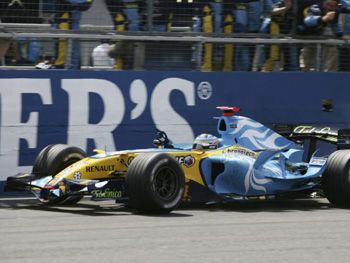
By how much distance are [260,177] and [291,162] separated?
712 mm

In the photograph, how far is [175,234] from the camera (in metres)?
7.32

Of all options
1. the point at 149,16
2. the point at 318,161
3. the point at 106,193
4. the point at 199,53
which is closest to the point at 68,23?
the point at 149,16

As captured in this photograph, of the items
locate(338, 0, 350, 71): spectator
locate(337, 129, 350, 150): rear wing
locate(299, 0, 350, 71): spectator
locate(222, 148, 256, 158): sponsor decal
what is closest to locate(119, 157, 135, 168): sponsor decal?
locate(222, 148, 256, 158): sponsor decal

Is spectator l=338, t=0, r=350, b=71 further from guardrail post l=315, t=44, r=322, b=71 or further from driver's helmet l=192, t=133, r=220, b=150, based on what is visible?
driver's helmet l=192, t=133, r=220, b=150

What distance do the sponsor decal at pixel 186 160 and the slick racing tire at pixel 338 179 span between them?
5.71ft

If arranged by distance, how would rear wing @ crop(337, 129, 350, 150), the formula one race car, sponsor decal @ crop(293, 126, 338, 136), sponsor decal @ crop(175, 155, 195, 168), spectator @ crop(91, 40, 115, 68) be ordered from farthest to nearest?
spectator @ crop(91, 40, 115, 68) < sponsor decal @ crop(293, 126, 338, 136) < rear wing @ crop(337, 129, 350, 150) < sponsor decal @ crop(175, 155, 195, 168) < the formula one race car

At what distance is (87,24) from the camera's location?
1106 centimetres

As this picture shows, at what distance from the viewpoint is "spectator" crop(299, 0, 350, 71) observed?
41.0 ft

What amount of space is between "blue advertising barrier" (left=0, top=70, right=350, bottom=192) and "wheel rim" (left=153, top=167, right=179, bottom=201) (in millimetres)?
2206

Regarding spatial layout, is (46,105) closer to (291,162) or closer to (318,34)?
(291,162)

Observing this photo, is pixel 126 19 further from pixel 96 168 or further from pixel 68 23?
pixel 96 168

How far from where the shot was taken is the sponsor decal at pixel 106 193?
864 centimetres

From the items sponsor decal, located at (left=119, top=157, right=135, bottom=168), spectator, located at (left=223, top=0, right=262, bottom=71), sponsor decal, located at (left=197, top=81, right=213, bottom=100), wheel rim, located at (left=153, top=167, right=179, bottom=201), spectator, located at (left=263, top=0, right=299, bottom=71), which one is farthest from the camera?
spectator, located at (left=263, top=0, right=299, bottom=71)

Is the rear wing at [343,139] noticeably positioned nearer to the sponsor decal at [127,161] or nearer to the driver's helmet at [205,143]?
the driver's helmet at [205,143]
